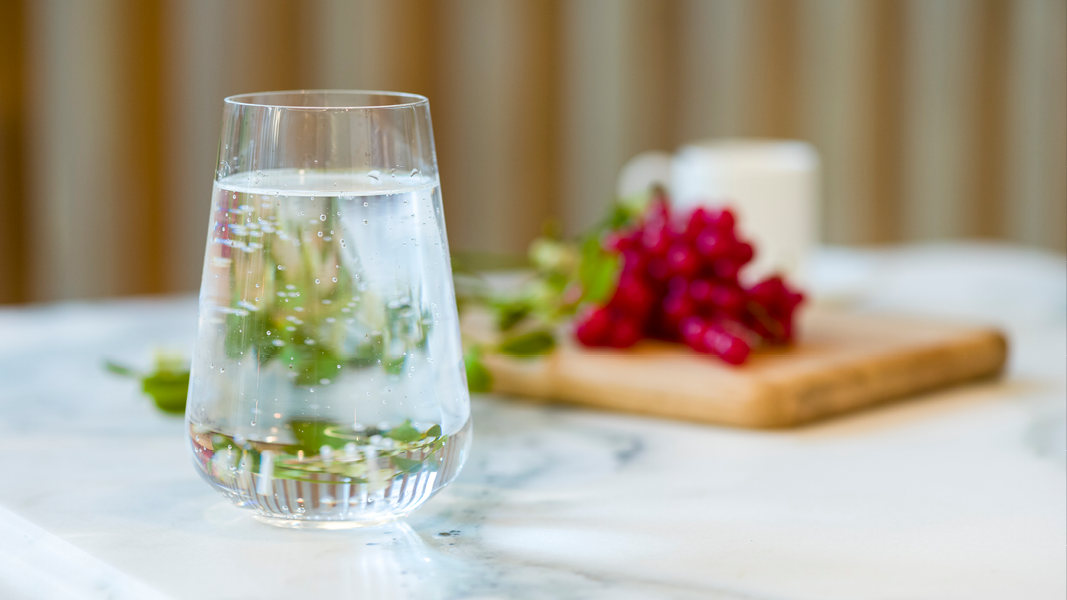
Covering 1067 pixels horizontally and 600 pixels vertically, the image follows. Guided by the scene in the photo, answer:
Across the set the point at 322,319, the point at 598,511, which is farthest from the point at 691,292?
the point at 322,319

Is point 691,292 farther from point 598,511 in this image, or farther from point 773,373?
point 598,511

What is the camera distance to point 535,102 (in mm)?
2039

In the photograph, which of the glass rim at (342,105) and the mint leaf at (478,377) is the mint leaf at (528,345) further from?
the glass rim at (342,105)

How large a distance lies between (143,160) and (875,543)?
1415 millimetres

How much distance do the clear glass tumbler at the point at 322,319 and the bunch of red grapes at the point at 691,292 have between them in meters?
0.35

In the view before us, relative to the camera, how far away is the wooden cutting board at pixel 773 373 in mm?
733

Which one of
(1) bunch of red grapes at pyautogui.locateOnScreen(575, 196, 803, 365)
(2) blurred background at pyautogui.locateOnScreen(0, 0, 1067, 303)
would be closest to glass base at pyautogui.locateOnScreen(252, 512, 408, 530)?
(1) bunch of red grapes at pyautogui.locateOnScreen(575, 196, 803, 365)

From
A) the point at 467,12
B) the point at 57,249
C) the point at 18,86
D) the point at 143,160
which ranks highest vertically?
the point at 467,12

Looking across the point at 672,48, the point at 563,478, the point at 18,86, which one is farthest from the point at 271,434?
the point at 672,48

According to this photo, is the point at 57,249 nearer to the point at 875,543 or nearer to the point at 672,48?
the point at 672,48

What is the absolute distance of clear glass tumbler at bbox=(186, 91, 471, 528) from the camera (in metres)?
0.48

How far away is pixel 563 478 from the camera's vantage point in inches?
24.7

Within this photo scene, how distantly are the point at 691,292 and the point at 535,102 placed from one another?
126cm

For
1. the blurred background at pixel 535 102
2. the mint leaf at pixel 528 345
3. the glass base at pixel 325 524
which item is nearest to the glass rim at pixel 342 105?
the glass base at pixel 325 524
